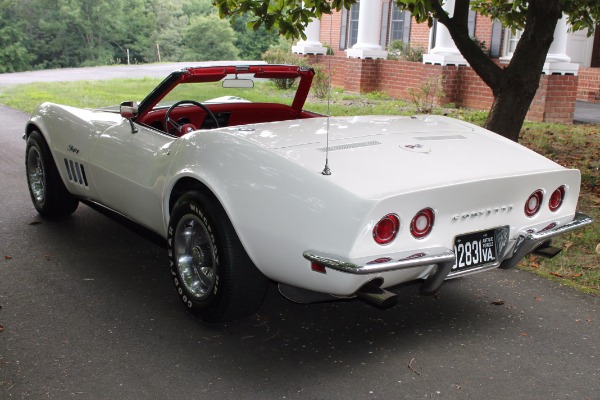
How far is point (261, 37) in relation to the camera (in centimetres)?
6388

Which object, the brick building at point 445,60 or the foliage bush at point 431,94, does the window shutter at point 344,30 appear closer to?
the brick building at point 445,60

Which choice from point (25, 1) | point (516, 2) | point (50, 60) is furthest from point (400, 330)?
point (25, 1)

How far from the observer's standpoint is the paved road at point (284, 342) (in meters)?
3.71

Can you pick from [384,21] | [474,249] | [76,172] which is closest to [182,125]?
[76,172]

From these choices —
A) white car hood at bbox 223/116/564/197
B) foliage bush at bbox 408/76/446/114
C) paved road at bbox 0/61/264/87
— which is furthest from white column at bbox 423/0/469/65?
white car hood at bbox 223/116/564/197

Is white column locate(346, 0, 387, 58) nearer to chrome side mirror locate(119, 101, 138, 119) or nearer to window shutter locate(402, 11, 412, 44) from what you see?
window shutter locate(402, 11, 412, 44)

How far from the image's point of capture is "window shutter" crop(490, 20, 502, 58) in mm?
18539

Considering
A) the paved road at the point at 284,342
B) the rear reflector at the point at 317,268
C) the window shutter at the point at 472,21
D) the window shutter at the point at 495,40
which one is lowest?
the paved road at the point at 284,342

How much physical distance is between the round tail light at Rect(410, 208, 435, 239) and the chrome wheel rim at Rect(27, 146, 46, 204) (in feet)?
12.4

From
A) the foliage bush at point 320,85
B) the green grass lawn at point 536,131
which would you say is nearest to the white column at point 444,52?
the green grass lawn at point 536,131

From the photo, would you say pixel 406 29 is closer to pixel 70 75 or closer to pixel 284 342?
pixel 70 75

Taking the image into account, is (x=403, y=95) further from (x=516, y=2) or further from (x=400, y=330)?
(x=400, y=330)

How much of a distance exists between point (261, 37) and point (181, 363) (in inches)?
2427

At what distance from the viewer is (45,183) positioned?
20.9 ft
